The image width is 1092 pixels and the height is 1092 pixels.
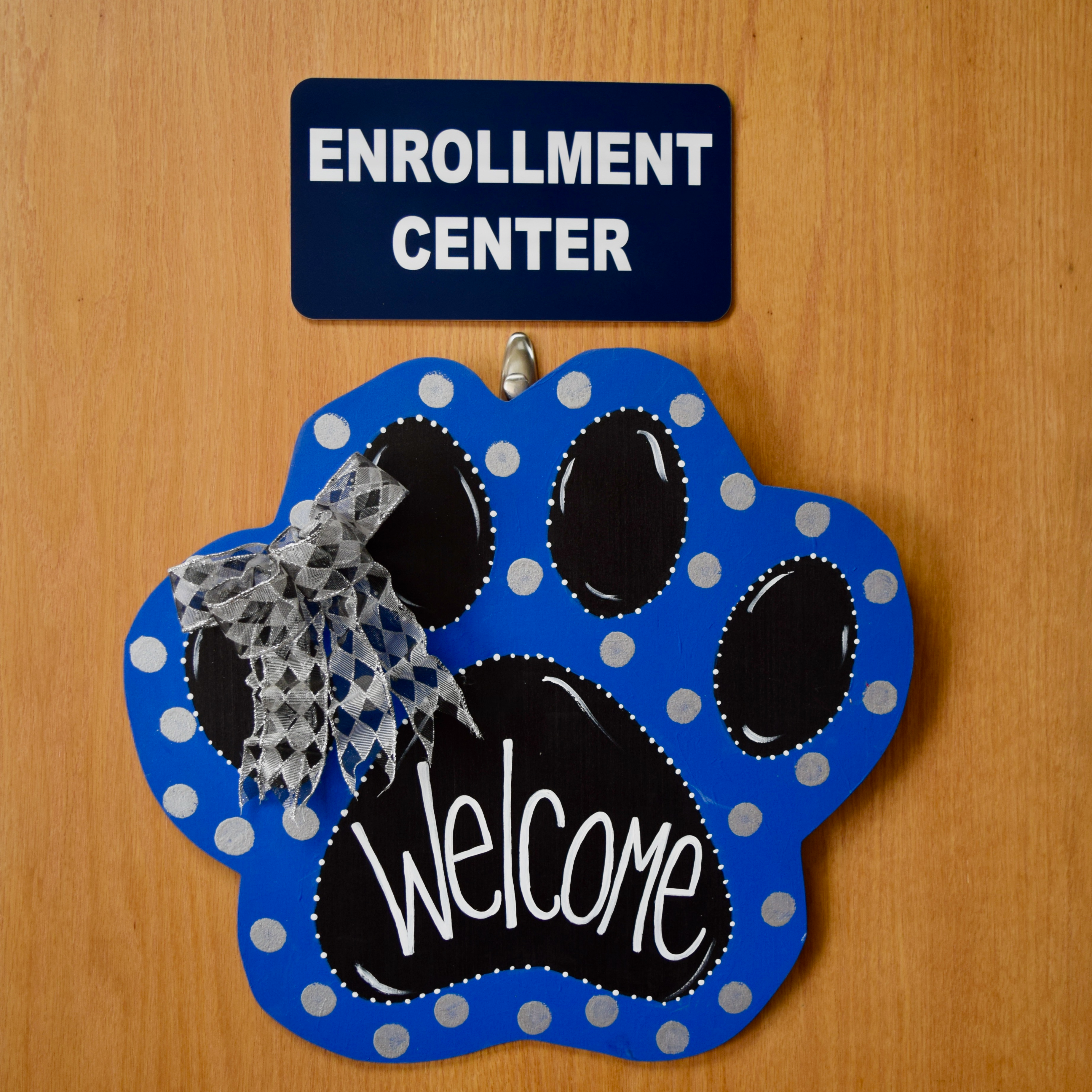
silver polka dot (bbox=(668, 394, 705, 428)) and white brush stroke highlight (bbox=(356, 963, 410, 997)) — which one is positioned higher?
silver polka dot (bbox=(668, 394, 705, 428))

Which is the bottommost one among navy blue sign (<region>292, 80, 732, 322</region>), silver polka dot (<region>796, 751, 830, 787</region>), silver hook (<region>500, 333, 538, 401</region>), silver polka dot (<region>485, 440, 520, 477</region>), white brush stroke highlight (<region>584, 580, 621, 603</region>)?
silver polka dot (<region>796, 751, 830, 787</region>)

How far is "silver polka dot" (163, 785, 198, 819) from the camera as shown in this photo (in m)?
0.58

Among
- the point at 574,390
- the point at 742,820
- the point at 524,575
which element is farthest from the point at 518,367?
the point at 742,820

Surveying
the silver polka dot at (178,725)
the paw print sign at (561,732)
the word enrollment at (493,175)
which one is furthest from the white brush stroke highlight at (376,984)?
the word enrollment at (493,175)

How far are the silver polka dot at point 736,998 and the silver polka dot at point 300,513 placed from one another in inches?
18.3

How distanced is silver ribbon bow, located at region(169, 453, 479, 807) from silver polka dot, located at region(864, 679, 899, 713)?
293 mm

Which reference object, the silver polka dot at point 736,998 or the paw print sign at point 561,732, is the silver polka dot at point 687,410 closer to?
the paw print sign at point 561,732

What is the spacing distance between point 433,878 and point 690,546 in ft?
1.02

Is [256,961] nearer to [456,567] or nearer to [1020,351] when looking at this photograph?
[456,567]

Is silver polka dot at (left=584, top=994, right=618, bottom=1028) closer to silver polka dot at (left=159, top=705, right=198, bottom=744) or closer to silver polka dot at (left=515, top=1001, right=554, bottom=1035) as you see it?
silver polka dot at (left=515, top=1001, right=554, bottom=1035)

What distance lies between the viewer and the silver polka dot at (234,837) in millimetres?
584

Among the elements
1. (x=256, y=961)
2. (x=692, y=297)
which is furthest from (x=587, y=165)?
(x=256, y=961)

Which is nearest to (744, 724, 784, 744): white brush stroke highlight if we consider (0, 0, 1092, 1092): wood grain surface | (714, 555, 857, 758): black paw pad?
(714, 555, 857, 758): black paw pad

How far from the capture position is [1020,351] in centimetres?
65
